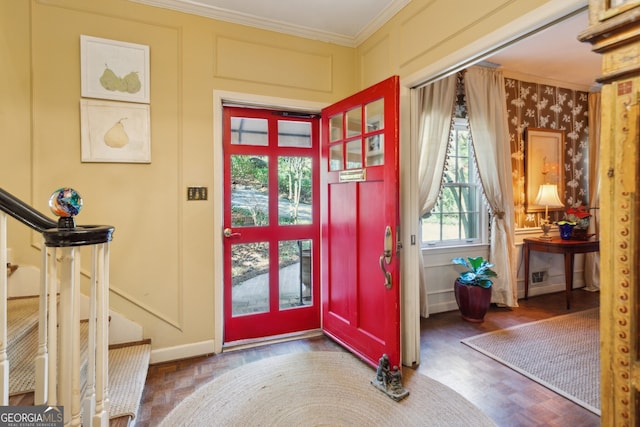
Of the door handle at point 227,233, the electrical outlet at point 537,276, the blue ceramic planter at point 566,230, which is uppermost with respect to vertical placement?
the door handle at point 227,233

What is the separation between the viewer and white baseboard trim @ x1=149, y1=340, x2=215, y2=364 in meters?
2.51

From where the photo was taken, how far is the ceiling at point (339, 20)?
99.0 inches

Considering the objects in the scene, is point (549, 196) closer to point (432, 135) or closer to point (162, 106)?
point (432, 135)

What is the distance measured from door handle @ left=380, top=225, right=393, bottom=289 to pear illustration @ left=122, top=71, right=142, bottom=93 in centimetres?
217

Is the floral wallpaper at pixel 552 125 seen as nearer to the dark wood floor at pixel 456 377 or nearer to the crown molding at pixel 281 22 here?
the dark wood floor at pixel 456 377

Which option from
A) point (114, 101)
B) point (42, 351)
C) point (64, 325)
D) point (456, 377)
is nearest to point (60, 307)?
point (64, 325)

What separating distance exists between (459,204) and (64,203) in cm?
381

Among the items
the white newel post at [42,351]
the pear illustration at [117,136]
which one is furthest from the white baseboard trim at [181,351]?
the pear illustration at [117,136]

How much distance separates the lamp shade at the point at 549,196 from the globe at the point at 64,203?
4.56 metres

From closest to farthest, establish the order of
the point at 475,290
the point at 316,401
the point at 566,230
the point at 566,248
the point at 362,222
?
the point at 316,401, the point at 362,222, the point at 475,290, the point at 566,248, the point at 566,230

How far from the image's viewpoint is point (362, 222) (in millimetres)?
2523

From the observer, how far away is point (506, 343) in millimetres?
2814

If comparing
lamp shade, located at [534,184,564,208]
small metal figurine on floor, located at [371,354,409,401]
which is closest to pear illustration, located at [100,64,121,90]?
small metal figurine on floor, located at [371,354,409,401]

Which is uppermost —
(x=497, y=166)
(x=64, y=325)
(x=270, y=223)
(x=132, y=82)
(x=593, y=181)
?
(x=132, y=82)
